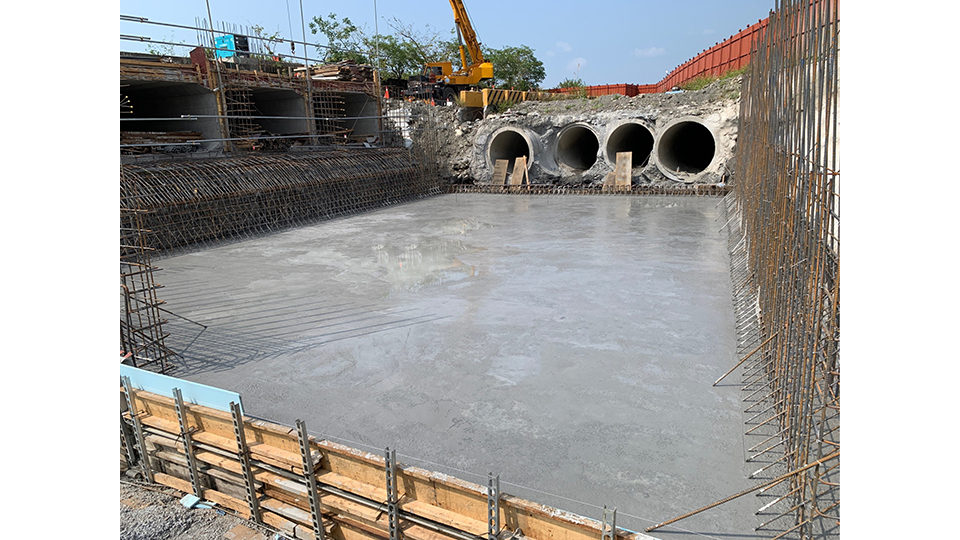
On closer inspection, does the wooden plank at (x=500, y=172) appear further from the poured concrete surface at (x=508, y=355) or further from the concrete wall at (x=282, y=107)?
the poured concrete surface at (x=508, y=355)

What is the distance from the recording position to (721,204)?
15836 millimetres

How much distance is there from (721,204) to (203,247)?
525 inches

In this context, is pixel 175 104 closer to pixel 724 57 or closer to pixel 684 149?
pixel 684 149

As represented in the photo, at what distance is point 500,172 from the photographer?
21.2m

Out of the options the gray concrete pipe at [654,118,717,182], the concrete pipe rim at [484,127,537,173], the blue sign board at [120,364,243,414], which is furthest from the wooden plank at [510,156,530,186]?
the blue sign board at [120,364,243,414]

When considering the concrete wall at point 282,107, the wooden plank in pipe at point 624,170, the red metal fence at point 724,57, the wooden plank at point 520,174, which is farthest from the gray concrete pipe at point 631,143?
the concrete wall at point 282,107

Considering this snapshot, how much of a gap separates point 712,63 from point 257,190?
18.8 metres

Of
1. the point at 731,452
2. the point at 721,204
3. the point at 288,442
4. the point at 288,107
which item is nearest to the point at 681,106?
the point at 721,204

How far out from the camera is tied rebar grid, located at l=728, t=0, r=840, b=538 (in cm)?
324

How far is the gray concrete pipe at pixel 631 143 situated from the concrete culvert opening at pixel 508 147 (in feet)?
9.77

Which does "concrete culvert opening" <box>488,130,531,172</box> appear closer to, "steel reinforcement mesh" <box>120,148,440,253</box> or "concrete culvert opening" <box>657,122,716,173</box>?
"steel reinforcement mesh" <box>120,148,440,253</box>

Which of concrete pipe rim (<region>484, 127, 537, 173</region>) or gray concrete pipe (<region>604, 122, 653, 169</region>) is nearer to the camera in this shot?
gray concrete pipe (<region>604, 122, 653, 169</region>)

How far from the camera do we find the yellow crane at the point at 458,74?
1033 inches

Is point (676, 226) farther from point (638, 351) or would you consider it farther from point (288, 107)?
point (288, 107)
